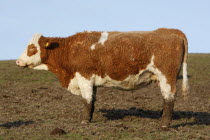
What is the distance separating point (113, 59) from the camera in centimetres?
1294

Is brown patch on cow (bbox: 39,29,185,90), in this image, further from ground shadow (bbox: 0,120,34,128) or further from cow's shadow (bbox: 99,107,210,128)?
cow's shadow (bbox: 99,107,210,128)

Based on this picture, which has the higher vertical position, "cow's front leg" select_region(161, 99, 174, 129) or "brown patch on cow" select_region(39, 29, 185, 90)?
"brown patch on cow" select_region(39, 29, 185, 90)

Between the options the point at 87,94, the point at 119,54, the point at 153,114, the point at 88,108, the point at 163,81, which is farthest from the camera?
the point at 153,114

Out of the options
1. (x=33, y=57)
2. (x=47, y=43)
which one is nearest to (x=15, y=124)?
(x=33, y=57)

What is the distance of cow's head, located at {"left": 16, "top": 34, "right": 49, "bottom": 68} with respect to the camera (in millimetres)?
14031

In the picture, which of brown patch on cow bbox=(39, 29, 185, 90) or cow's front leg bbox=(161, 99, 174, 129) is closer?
brown patch on cow bbox=(39, 29, 185, 90)

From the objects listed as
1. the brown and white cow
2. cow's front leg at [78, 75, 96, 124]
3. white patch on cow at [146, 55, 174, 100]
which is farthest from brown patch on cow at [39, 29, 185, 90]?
cow's front leg at [78, 75, 96, 124]

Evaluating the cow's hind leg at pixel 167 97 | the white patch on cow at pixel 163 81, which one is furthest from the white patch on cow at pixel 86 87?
the cow's hind leg at pixel 167 97

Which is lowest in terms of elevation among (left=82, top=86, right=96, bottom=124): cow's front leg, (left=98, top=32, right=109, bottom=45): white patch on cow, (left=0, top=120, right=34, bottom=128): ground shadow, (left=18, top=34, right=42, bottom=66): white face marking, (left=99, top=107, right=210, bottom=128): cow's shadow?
(left=0, top=120, right=34, bottom=128): ground shadow

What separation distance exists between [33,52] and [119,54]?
3.21 metres

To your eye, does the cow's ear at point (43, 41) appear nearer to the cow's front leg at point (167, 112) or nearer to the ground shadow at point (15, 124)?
the ground shadow at point (15, 124)

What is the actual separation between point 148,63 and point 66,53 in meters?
3.00

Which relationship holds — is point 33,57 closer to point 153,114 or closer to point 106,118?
point 106,118

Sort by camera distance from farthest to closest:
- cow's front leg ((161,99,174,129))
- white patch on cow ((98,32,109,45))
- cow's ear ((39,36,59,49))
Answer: cow's ear ((39,36,59,49)) → white patch on cow ((98,32,109,45)) → cow's front leg ((161,99,174,129))
